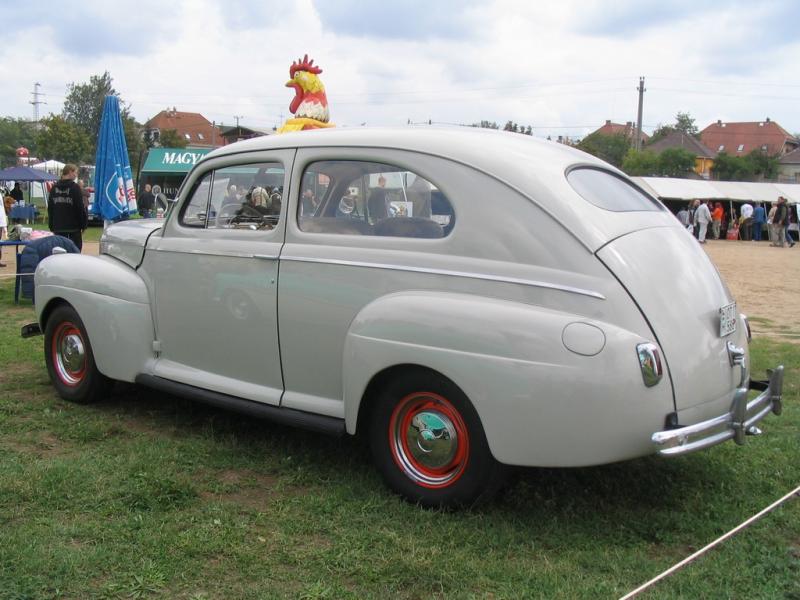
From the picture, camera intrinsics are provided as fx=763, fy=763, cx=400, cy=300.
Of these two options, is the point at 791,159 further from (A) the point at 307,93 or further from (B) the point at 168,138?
(A) the point at 307,93

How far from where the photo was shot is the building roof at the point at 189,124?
10000 centimetres

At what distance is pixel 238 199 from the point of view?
4.62 metres

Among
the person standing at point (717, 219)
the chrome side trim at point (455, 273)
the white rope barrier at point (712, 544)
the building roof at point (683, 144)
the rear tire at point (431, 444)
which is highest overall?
the building roof at point (683, 144)

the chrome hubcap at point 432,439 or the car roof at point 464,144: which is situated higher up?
the car roof at point 464,144

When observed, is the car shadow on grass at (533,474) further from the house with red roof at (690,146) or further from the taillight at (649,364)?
the house with red roof at (690,146)

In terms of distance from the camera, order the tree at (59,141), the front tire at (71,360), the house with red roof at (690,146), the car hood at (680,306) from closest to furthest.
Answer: the car hood at (680,306) → the front tire at (71,360) → the tree at (59,141) → the house with red roof at (690,146)

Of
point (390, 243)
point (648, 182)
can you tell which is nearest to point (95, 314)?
point (390, 243)

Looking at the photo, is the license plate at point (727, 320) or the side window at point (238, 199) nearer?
the license plate at point (727, 320)

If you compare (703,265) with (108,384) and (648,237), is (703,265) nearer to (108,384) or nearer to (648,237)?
(648,237)

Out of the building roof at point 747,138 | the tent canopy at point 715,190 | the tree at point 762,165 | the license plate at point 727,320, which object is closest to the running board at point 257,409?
the license plate at point 727,320

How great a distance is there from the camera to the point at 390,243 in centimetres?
382

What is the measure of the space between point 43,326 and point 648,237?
4348mm

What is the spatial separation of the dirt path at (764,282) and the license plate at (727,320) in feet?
15.5

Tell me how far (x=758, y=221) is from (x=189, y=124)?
297 ft
